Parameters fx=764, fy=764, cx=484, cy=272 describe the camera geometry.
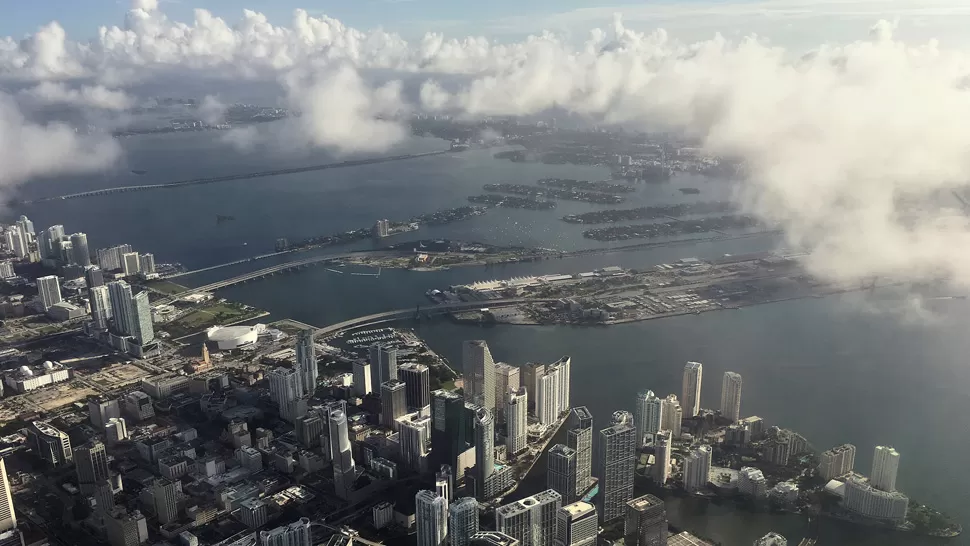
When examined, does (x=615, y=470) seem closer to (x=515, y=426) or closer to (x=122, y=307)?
(x=515, y=426)

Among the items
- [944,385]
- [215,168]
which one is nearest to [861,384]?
[944,385]

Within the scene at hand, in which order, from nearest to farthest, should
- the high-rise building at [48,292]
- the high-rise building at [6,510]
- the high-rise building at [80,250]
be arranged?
the high-rise building at [6,510]
the high-rise building at [48,292]
the high-rise building at [80,250]

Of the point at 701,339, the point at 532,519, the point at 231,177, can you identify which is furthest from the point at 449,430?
the point at 231,177

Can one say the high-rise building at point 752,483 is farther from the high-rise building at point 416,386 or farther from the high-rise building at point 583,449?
the high-rise building at point 416,386

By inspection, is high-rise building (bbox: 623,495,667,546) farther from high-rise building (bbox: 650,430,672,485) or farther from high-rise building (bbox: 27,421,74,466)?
high-rise building (bbox: 27,421,74,466)

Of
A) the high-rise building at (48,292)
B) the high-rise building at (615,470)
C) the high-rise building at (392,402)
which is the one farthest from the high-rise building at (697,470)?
the high-rise building at (48,292)

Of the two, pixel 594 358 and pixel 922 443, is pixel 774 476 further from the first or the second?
pixel 594 358
